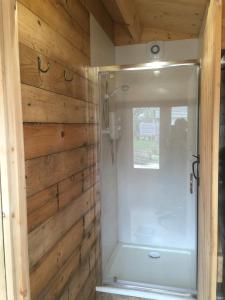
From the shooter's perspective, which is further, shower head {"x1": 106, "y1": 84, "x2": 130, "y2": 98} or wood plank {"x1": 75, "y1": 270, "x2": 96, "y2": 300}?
shower head {"x1": 106, "y1": 84, "x2": 130, "y2": 98}

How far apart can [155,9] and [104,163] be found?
155 centimetres

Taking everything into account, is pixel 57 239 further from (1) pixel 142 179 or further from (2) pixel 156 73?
(2) pixel 156 73

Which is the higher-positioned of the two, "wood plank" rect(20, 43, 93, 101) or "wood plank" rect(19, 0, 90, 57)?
"wood plank" rect(19, 0, 90, 57)

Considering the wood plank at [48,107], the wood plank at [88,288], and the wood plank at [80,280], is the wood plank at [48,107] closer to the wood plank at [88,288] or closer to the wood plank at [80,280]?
the wood plank at [80,280]

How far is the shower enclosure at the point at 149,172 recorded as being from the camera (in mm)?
2615

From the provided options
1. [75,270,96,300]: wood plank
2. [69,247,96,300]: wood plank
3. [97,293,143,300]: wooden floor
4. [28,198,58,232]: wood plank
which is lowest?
[97,293,143,300]: wooden floor

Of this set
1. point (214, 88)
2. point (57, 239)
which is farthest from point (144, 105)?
Answer: point (57, 239)

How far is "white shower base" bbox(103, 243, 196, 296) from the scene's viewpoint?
229cm

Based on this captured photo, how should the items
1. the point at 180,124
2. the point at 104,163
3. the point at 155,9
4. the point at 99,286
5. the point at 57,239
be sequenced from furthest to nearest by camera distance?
1. the point at 180,124
2. the point at 104,163
3. the point at 155,9
4. the point at 99,286
5. the point at 57,239

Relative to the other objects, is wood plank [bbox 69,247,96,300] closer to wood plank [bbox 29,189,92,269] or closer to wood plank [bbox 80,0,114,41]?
wood plank [bbox 29,189,92,269]

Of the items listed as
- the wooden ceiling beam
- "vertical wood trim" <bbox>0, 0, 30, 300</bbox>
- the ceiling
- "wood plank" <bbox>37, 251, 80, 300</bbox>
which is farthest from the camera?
the ceiling

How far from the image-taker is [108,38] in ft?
8.97

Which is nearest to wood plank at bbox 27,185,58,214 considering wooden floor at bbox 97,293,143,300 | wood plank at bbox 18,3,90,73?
wood plank at bbox 18,3,90,73

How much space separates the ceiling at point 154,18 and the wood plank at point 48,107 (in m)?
0.95
